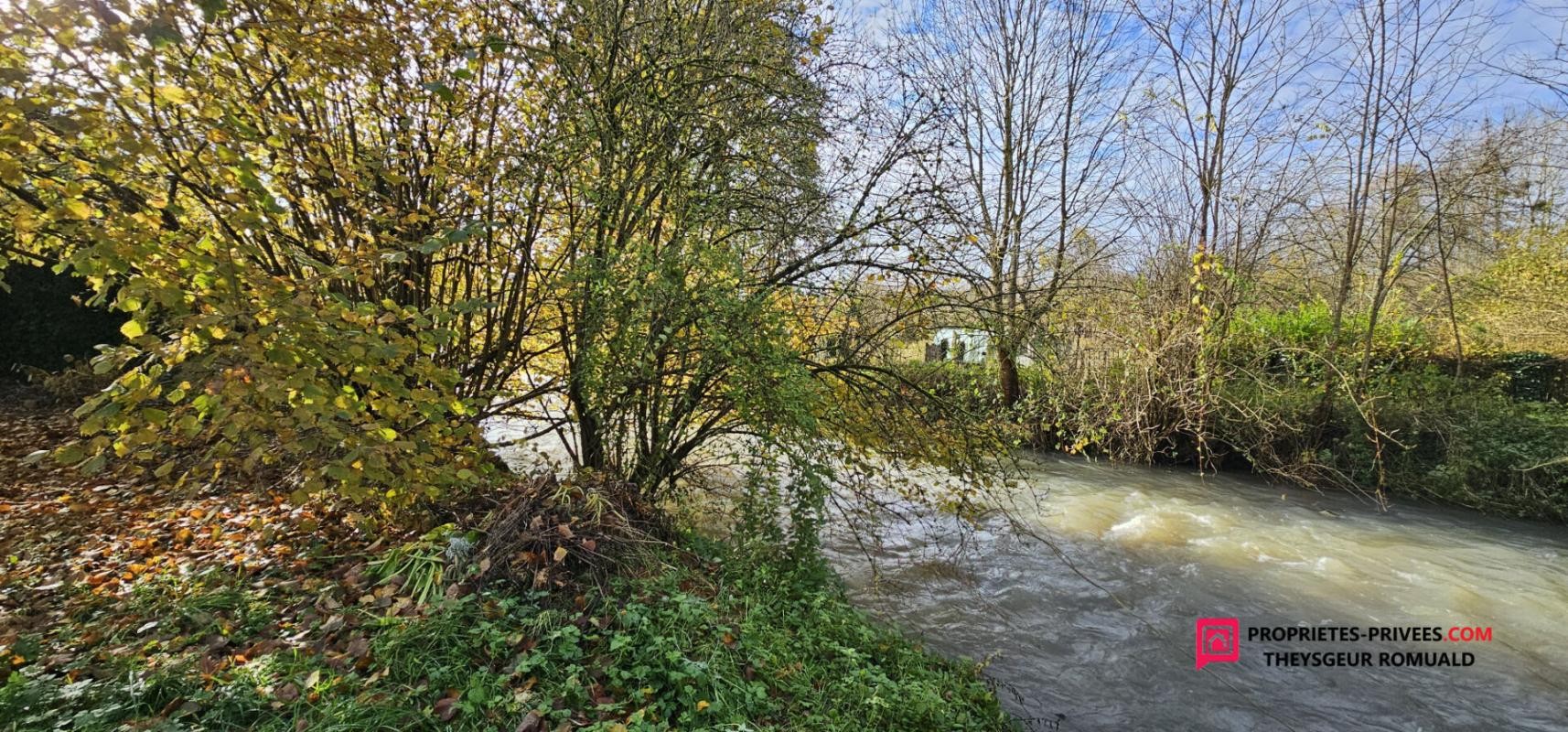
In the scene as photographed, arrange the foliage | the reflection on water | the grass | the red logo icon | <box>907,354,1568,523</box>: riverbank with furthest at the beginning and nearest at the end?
the foliage < <box>907,354,1568,523</box>: riverbank < the red logo icon < the reflection on water < the grass

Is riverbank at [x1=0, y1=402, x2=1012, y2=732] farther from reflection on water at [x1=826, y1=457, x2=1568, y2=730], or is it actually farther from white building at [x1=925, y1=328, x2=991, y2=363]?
white building at [x1=925, y1=328, x2=991, y2=363]

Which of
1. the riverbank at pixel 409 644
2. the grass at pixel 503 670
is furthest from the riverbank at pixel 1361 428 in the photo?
the grass at pixel 503 670

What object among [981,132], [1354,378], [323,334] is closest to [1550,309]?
[1354,378]

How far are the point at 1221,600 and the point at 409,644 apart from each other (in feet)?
20.4

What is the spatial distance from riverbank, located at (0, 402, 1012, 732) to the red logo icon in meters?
2.14

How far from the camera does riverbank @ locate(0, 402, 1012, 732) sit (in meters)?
2.42

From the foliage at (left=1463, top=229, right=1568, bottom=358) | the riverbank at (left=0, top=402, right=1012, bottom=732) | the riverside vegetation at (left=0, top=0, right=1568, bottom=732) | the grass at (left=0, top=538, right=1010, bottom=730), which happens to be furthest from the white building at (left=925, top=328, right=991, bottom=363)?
the foliage at (left=1463, top=229, right=1568, bottom=358)

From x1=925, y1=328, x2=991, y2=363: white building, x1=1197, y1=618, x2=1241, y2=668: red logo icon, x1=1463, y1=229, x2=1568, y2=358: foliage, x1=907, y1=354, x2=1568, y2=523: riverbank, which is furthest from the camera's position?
x1=1463, y1=229, x2=1568, y2=358: foliage

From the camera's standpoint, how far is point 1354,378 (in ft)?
30.6

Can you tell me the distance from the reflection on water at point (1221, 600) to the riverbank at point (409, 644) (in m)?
1.05

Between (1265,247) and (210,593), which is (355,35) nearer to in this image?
(210,593)

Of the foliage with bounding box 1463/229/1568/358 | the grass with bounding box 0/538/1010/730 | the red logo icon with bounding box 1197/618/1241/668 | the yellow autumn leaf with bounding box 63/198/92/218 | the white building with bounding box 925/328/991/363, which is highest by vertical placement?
the foliage with bounding box 1463/229/1568/358

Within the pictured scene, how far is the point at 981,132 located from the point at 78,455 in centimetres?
1291

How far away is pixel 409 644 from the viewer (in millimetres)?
2805
